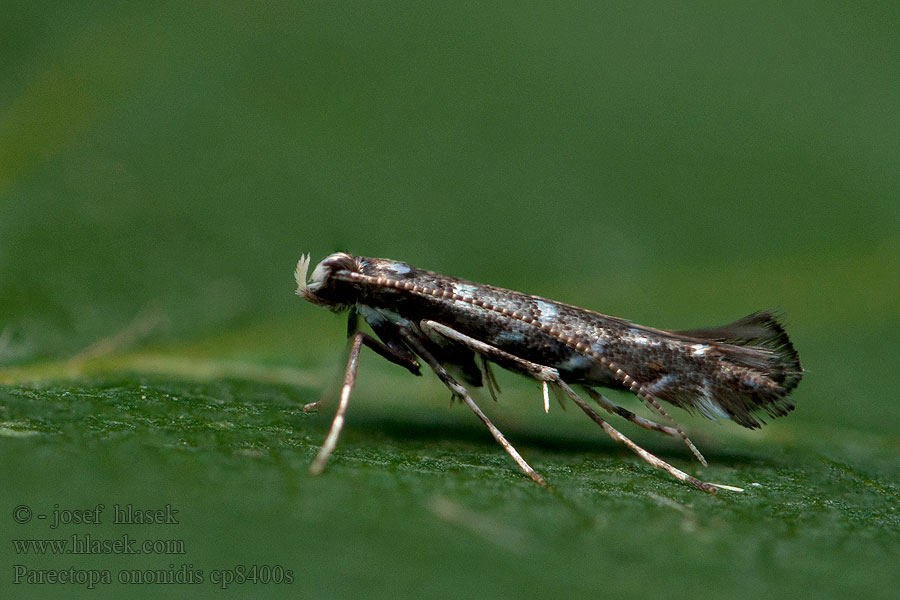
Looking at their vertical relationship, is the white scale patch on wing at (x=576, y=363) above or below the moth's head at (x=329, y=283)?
below

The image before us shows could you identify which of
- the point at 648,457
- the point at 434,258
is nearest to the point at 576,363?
the point at 648,457

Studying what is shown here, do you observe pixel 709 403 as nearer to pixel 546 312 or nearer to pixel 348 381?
pixel 546 312

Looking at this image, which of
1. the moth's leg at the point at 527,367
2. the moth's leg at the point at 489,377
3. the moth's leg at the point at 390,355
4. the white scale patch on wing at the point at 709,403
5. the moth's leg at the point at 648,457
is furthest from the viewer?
the moth's leg at the point at 489,377

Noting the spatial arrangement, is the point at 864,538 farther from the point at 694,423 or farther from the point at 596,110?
the point at 596,110

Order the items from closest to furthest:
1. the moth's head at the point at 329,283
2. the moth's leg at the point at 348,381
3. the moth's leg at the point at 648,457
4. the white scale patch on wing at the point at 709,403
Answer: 1. the moth's leg at the point at 348,381
2. the moth's leg at the point at 648,457
3. the white scale patch on wing at the point at 709,403
4. the moth's head at the point at 329,283

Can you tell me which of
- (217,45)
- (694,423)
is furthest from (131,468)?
(217,45)

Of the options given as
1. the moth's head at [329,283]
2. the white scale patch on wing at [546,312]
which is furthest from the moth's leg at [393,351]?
the white scale patch on wing at [546,312]

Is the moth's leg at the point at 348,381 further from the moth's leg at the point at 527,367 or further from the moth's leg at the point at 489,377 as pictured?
the moth's leg at the point at 489,377

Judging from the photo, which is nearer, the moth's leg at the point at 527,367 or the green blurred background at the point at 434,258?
the green blurred background at the point at 434,258

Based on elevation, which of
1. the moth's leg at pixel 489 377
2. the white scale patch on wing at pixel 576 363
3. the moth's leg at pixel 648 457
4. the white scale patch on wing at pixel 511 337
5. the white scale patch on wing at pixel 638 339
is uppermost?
the white scale patch on wing at pixel 638 339
